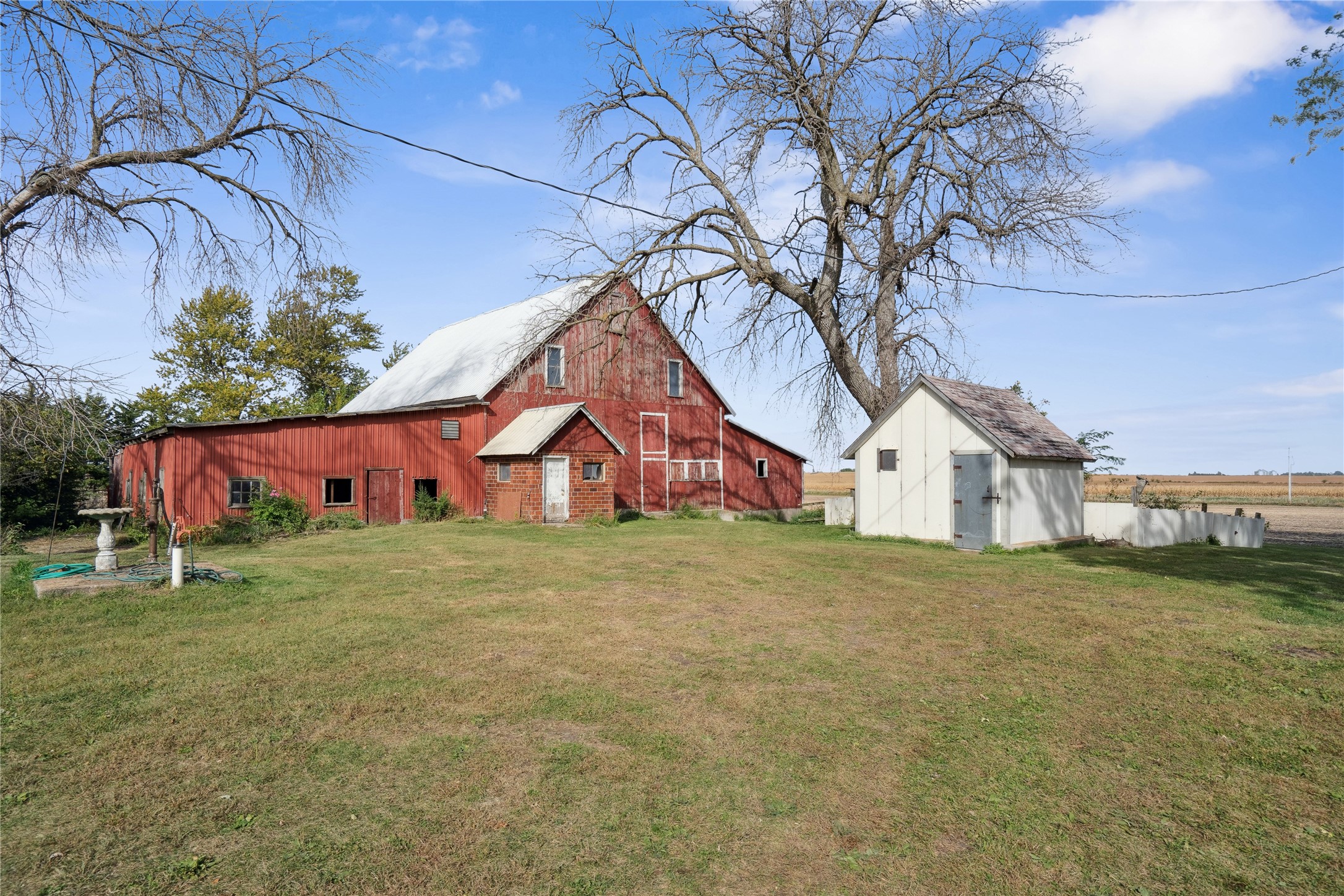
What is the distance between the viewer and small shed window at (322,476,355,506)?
24.7 m

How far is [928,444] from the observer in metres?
19.1

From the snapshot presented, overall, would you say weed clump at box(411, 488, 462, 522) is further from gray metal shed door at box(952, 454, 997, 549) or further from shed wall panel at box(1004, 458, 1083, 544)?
shed wall panel at box(1004, 458, 1083, 544)

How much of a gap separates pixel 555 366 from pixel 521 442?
456 centimetres

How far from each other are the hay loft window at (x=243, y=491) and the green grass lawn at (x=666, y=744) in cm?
1337

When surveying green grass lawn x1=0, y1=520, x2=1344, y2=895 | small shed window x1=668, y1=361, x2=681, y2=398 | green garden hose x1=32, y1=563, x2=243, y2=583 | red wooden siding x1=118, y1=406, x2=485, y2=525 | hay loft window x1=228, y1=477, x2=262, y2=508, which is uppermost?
small shed window x1=668, y1=361, x2=681, y2=398

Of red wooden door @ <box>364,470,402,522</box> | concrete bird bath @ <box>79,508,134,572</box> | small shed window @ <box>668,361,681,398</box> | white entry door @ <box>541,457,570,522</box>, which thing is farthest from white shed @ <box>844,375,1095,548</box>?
concrete bird bath @ <box>79,508,134,572</box>

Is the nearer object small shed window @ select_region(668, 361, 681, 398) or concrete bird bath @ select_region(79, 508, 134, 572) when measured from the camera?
concrete bird bath @ select_region(79, 508, 134, 572)

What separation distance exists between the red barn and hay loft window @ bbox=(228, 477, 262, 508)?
0.04m

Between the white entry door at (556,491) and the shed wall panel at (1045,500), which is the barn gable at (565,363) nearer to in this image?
the white entry door at (556,491)

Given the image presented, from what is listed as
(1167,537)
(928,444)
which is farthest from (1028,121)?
(1167,537)

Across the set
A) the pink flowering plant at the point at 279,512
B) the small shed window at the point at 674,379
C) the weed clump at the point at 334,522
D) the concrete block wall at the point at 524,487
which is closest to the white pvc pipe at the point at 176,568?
the pink flowering plant at the point at 279,512

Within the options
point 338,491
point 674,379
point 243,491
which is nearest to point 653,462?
point 674,379

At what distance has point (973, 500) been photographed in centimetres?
1822

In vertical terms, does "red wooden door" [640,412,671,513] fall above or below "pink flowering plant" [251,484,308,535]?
above
